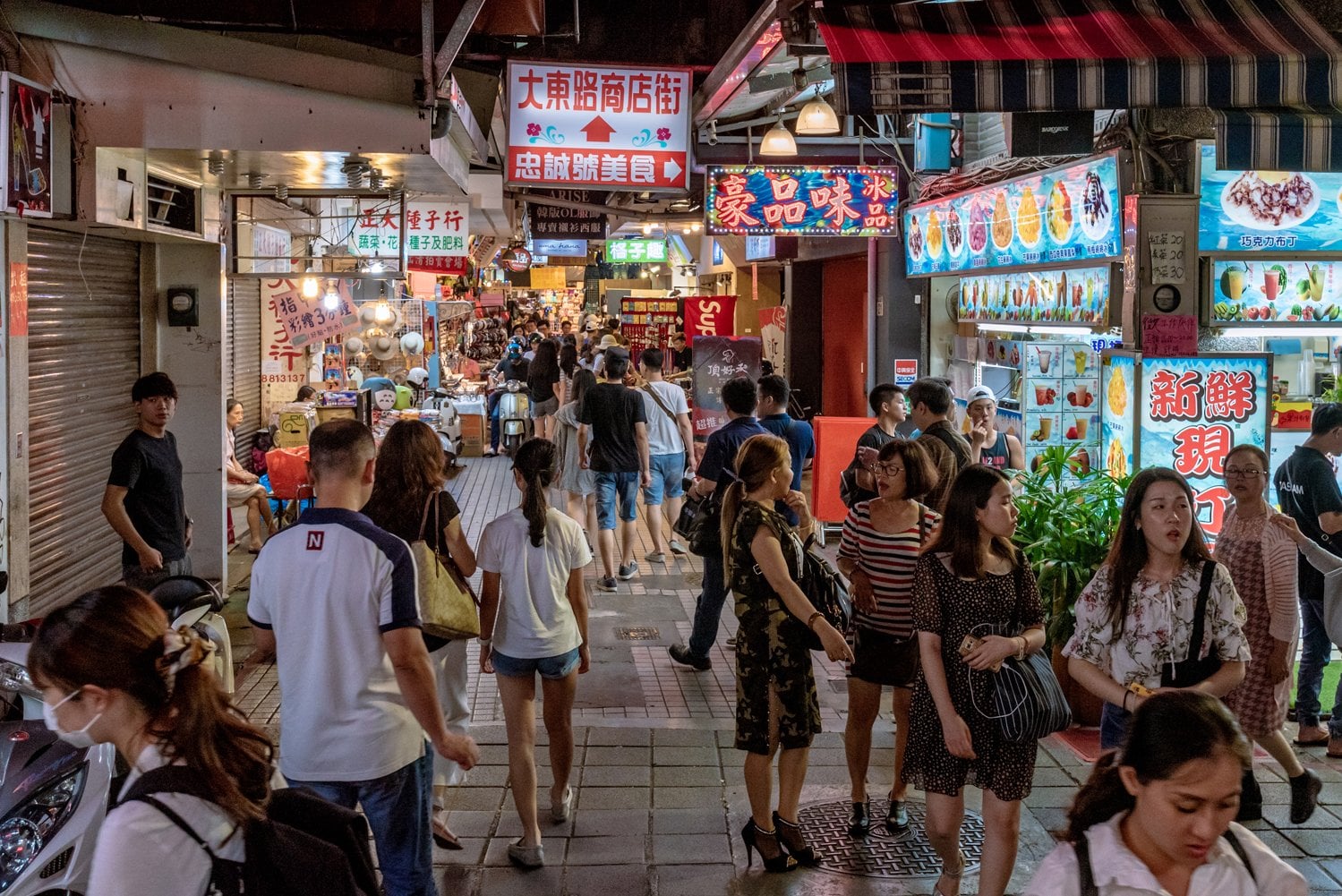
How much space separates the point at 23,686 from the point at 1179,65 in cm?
543

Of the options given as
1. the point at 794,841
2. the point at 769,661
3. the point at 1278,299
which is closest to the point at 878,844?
the point at 794,841

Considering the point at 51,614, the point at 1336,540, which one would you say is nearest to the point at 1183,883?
the point at 51,614

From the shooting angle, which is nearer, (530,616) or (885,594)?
(530,616)

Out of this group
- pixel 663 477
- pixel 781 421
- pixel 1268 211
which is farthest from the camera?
pixel 663 477

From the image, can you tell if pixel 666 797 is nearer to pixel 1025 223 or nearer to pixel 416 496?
pixel 416 496

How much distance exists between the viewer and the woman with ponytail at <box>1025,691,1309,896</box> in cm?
244

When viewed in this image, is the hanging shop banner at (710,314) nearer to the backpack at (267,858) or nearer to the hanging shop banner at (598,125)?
the hanging shop banner at (598,125)

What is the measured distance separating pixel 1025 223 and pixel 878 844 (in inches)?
262

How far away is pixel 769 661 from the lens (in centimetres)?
536

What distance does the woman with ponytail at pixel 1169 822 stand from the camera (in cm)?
244

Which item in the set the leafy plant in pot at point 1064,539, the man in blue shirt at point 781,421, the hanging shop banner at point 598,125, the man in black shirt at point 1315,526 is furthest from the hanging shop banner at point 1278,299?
the hanging shop banner at point 598,125

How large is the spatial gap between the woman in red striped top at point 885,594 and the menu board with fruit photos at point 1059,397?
502cm

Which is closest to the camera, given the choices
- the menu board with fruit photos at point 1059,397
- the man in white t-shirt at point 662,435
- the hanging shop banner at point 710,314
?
the menu board with fruit photos at point 1059,397

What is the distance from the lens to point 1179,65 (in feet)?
18.5
